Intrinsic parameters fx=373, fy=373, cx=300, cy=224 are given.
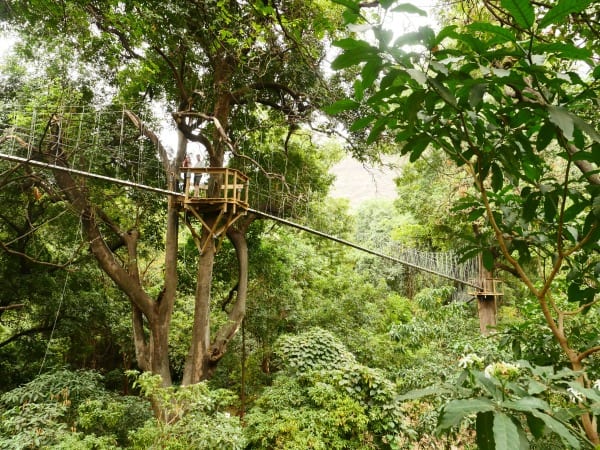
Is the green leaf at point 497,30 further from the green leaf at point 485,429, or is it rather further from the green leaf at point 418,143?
the green leaf at point 485,429

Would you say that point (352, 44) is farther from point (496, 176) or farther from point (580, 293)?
point (580, 293)

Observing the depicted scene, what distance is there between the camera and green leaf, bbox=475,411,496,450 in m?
0.54

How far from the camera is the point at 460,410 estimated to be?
0.52m

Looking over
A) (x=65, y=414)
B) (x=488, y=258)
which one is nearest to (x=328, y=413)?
(x=65, y=414)

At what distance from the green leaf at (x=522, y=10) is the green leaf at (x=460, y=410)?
567mm

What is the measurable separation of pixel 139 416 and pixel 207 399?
192 centimetres

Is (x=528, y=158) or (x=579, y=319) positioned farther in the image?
(x=579, y=319)

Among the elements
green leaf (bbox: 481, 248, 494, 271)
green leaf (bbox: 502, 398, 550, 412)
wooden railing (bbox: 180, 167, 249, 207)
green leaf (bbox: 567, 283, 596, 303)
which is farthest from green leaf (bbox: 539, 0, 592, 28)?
wooden railing (bbox: 180, 167, 249, 207)

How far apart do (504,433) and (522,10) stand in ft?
2.01

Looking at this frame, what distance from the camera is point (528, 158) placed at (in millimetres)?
894

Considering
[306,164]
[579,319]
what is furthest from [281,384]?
[306,164]

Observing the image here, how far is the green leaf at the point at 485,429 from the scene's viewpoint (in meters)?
0.54

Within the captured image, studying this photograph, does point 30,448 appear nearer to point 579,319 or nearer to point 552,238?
point 552,238

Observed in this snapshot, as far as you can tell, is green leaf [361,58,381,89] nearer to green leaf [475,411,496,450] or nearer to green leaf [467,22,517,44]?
green leaf [467,22,517,44]
